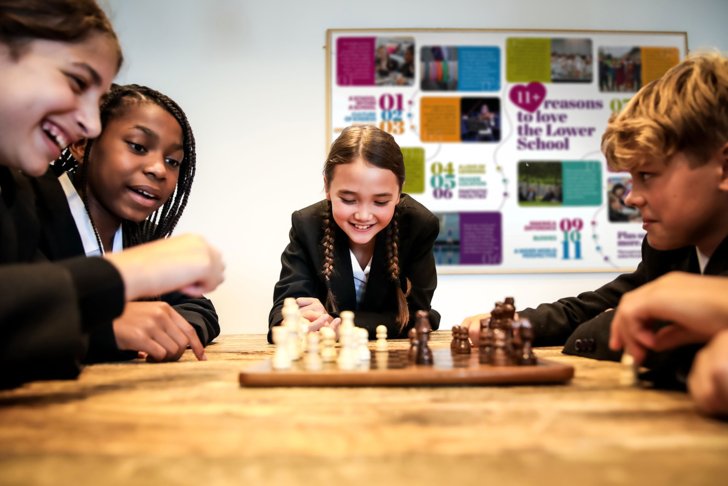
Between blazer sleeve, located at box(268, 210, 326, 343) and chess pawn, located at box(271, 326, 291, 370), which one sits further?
blazer sleeve, located at box(268, 210, 326, 343)

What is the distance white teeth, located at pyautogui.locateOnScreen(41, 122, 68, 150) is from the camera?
43.1 inches

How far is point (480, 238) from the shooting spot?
313 cm

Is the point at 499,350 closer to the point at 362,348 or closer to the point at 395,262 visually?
the point at 362,348

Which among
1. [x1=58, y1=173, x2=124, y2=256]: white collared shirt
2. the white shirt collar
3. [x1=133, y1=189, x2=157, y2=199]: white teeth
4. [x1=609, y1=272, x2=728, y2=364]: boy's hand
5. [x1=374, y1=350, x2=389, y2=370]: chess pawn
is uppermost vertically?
[x1=133, y1=189, x2=157, y2=199]: white teeth

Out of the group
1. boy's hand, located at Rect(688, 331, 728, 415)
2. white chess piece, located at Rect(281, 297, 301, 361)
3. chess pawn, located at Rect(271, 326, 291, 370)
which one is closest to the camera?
boy's hand, located at Rect(688, 331, 728, 415)

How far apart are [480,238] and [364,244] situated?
1124mm

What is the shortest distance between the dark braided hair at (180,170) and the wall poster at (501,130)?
1280 mm

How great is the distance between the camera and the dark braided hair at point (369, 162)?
203 cm

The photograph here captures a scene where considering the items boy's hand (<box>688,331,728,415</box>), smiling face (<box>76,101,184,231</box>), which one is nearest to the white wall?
smiling face (<box>76,101,184,231</box>)

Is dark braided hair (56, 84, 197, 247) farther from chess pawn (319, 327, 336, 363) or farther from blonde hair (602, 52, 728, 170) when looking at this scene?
blonde hair (602, 52, 728, 170)

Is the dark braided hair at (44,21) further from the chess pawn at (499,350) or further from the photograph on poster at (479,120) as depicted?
the photograph on poster at (479,120)

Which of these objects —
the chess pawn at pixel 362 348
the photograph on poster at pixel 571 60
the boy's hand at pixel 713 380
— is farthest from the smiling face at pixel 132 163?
the photograph on poster at pixel 571 60

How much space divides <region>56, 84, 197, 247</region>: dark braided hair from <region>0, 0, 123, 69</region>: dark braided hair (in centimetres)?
64

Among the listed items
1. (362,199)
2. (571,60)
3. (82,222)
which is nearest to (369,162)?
(362,199)
